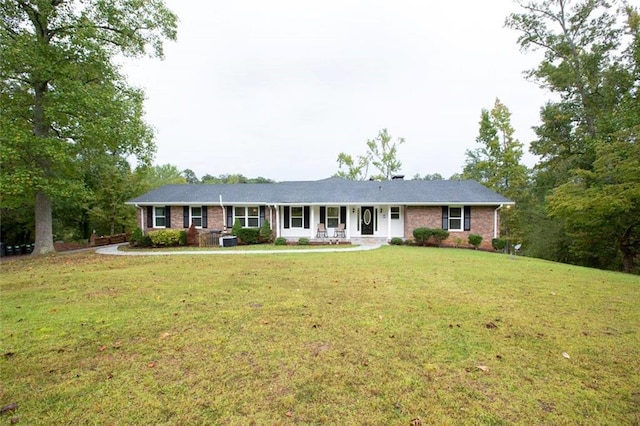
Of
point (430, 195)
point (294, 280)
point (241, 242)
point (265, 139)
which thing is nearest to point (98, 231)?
point (241, 242)

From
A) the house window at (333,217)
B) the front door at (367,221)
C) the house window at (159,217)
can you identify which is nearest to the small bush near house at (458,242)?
the front door at (367,221)

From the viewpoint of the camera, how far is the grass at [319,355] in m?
2.36

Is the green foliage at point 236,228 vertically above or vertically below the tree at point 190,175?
below

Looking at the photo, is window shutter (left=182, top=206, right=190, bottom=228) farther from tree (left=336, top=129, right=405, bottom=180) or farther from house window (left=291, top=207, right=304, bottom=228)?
tree (left=336, top=129, right=405, bottom=180)

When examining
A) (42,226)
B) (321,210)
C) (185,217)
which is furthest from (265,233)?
(42,226)

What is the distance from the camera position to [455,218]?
17484 millimetres

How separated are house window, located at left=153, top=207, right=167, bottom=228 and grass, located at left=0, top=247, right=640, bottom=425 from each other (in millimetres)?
13432

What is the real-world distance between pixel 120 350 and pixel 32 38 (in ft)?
53.2

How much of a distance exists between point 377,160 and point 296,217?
19.3 metres

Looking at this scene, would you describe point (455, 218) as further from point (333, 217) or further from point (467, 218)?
point (333, 217)

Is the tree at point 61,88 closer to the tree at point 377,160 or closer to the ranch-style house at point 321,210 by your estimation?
the ranch-style house at point 321,210

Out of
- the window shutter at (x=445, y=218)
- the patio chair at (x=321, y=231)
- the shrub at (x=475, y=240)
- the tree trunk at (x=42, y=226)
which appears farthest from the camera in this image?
the patio chair at (x=321, y=231)

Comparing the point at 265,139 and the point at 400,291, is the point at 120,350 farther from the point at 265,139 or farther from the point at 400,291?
the point at 265,139

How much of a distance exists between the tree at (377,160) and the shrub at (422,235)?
18.4m
